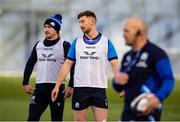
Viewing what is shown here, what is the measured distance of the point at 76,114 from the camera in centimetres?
970

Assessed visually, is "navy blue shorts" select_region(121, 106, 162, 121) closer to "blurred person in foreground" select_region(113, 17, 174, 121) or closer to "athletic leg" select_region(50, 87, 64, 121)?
"blurred person in foreground" select_region(113, 17, 174, 121)

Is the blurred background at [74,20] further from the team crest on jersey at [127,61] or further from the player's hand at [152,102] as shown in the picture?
the player's hand at [152,102]

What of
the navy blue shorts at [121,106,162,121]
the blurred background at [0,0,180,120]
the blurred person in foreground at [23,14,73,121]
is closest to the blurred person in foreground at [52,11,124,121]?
the blurred person in foreground at [23,14,73,121]

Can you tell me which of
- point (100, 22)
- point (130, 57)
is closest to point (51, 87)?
point (130, 57)

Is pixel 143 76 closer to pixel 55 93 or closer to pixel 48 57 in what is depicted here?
pixel 55 93

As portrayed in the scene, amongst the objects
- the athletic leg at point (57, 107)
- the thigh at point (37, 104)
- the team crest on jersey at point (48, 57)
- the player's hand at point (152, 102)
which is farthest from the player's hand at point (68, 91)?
the player's hand at point (152, 102)

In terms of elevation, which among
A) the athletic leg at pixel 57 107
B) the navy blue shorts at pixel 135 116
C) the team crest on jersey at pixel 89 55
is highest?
the team crest on jersey at pixel 89 55

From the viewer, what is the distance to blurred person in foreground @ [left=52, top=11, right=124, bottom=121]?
9.59 m

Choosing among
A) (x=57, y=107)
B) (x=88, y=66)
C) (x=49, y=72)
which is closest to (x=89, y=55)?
(x=88, y=66)

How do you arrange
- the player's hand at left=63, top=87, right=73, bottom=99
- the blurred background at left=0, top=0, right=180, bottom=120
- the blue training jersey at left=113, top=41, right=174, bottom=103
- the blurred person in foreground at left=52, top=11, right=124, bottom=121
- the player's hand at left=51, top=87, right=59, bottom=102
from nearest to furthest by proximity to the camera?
the blue training jersey at left=113, top=41, right=174, bottom=103
the player's hand at left=51, top=87, right=59, bottom=102
the blurred person in foreground at left=52, top=11, right=124, bottom=121
the player's hand at left=63, top=87, right=73, bottom=99
the blurred background at left=0, top=0, right=180, bottom=120

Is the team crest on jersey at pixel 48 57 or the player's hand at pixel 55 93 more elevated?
the team crest on jersey at pixel 48 57

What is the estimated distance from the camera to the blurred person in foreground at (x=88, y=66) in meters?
9.59

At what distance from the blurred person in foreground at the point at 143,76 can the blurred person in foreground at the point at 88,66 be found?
2.45 metres

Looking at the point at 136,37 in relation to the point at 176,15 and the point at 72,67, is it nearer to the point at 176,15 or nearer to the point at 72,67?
the point at 72,67
